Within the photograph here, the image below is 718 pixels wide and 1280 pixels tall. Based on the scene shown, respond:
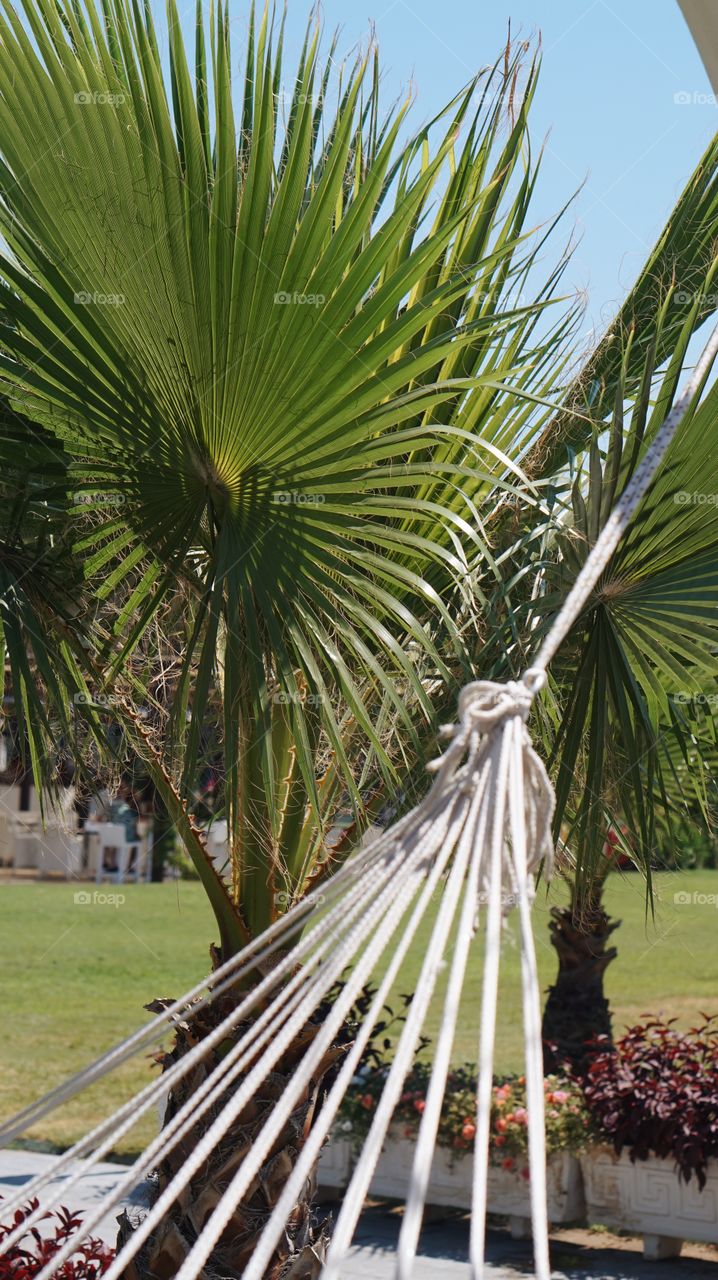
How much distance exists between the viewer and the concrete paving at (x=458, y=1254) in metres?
4.84

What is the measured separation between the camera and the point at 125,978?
11711 millimetres

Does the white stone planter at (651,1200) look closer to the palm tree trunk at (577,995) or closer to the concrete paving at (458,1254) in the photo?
the concrete paving at (458,1254)

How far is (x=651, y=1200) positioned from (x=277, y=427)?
4089 mm

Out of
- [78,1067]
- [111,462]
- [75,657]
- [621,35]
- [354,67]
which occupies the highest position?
[621,35]

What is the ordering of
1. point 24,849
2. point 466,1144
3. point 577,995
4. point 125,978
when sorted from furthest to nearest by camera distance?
point 24,849 < point 125,978 < point 577,995 < point 466,1144

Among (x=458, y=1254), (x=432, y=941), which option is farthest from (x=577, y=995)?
(x=432, y=941)

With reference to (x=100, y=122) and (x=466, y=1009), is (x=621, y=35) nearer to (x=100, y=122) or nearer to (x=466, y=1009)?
(x=100, y=122)

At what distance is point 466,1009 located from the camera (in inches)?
427

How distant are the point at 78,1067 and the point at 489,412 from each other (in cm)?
711

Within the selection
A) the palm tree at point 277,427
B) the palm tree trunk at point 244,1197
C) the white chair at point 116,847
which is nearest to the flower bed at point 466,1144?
the palm tree trunk at point 244,1197

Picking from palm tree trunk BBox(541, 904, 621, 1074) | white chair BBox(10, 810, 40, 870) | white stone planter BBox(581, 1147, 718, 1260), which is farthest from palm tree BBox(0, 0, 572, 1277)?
white chair BBox(10, 810, 40, 870)

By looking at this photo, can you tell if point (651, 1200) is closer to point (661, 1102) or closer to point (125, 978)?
point (661, 1102)

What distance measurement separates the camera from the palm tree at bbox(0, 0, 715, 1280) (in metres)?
2.08

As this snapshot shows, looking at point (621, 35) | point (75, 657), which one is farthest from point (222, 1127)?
point (621, 35)
